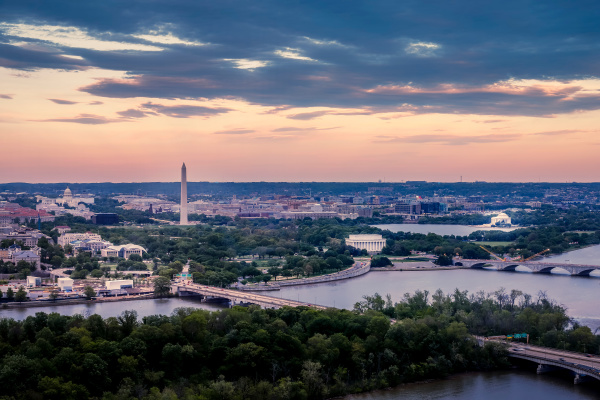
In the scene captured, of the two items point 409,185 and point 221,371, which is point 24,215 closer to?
point 221,371

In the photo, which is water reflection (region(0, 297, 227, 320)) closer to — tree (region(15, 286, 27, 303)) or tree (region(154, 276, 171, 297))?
tree (region(154, 276, 171, 297))

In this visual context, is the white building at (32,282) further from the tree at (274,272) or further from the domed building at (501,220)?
the domed building at (501,220)

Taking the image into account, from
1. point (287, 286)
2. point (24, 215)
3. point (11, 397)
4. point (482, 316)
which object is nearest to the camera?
point (11, 397)

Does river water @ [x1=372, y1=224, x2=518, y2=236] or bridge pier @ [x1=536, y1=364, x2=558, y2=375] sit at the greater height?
river water @ [x1=372, y1=224, x2=518, y2=236]

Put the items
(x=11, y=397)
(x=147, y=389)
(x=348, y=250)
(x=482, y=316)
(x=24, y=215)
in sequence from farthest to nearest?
(x=24, y=215) < (x=348, y=250) < (x=482, y=316) < (x=147, y=389) < (x=11, y=397)

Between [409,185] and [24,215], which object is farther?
[409,185]

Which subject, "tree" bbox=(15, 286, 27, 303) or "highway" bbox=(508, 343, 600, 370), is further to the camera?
"tree" bbox=(15, 286, 27, 303)

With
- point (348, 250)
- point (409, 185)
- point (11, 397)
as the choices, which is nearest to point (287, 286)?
point (348, 250)

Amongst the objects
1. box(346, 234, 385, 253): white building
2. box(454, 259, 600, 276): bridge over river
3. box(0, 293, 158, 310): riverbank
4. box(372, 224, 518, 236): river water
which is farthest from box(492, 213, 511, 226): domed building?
box(0, 293, 158, 310): riverbank
